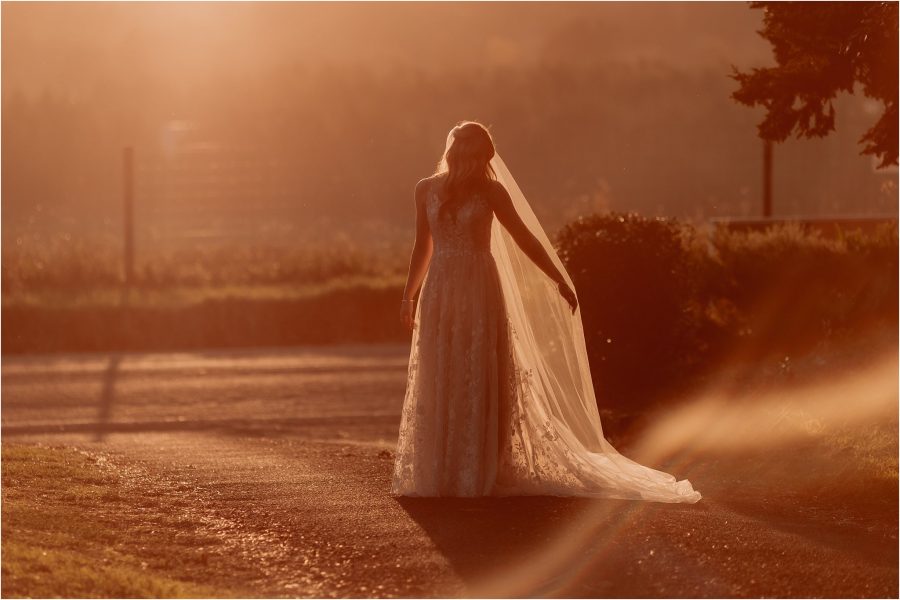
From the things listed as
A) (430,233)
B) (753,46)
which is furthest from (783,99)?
(753,46)

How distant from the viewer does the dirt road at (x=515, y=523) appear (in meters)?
6.66

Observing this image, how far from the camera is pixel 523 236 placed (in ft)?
27.8

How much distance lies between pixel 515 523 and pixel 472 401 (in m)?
0.94

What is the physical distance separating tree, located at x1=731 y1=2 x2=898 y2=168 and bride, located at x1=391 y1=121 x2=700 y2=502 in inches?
158

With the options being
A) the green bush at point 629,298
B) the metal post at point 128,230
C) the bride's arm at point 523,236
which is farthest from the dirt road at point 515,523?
the metal post at point 128,230

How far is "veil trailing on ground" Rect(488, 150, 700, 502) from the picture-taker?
8.54 meters

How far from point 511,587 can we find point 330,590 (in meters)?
0.83

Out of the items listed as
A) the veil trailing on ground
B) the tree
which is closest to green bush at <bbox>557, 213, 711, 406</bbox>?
the tree

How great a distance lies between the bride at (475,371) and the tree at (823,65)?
4022mm

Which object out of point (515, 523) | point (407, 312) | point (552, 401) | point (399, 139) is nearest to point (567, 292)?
point (552, 401)

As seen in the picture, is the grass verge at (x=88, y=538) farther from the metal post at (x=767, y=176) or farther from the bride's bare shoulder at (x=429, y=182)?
the metal post at (x=767, y=176)

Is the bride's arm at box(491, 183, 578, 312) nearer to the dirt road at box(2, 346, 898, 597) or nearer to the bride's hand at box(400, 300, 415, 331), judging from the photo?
the bride's hand at box(400, 300, 415, 331)

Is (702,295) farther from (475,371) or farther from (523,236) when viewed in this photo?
(475,371)

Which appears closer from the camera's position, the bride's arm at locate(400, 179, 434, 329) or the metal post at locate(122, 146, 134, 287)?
the bride's arm at locate(400, 179, 434, 329)
